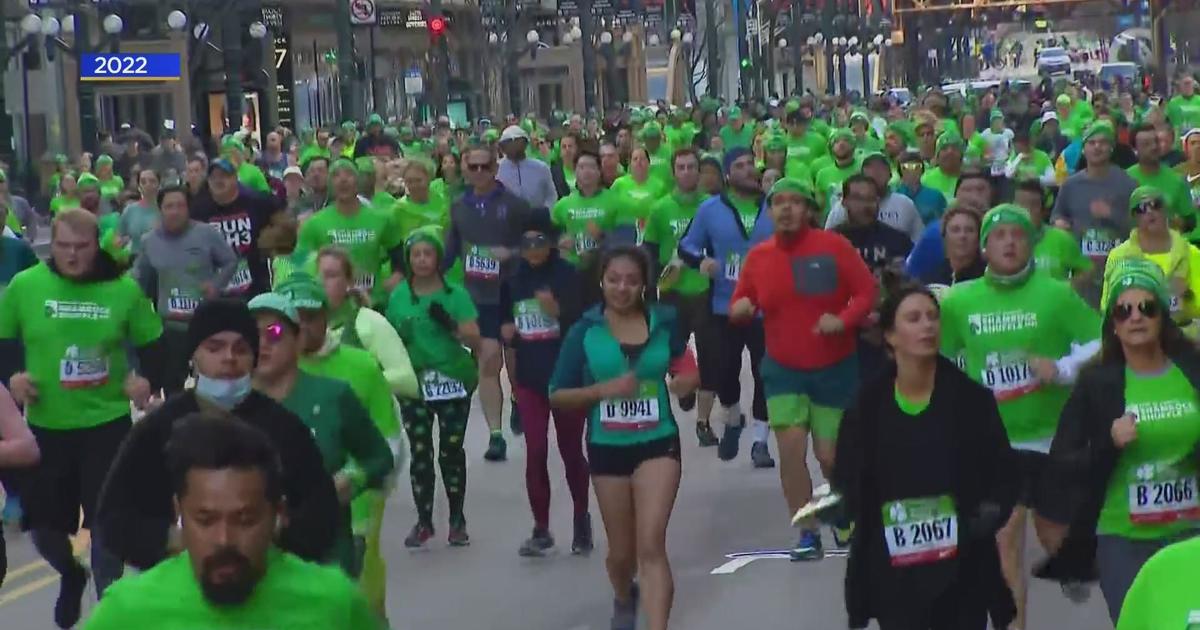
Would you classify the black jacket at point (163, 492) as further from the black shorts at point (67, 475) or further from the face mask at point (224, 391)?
the black shorts at point (67, 475)

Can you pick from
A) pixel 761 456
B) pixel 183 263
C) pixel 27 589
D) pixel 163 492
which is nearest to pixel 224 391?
pixel 163 492

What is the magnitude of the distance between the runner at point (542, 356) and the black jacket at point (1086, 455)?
4.25 metres

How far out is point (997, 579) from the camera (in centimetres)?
731

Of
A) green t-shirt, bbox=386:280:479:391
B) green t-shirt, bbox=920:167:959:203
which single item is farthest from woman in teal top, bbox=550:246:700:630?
green t-shirt, bbox=920:167:959:203

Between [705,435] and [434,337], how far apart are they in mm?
3562

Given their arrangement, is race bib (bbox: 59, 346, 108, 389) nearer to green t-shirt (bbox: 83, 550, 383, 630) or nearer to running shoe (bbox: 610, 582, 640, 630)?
running shoe (bbox: 610, 582, 640, 630)

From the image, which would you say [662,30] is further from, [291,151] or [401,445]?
[401,445]

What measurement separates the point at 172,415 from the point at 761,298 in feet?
16.6

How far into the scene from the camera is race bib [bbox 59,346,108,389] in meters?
10.0

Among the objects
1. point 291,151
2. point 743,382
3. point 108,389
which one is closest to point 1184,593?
point 108,389

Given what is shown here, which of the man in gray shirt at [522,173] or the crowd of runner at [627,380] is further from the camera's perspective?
the man in gray shirt at [522,173]

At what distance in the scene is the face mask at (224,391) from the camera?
6391mm

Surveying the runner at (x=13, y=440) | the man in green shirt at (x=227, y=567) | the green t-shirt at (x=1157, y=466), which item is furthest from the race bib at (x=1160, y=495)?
the man in green shirt at (x=227, y=567)

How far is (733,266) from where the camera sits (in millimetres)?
14117
